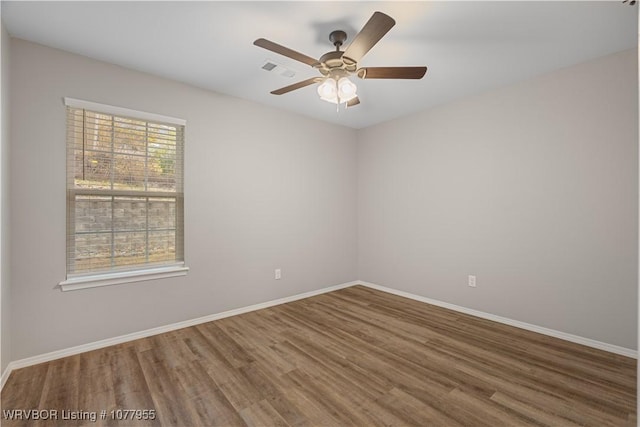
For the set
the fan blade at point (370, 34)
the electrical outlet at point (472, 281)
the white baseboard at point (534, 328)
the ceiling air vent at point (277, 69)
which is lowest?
the white baseboard at point (534, 328)

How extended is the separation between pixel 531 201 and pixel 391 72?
2038 mm

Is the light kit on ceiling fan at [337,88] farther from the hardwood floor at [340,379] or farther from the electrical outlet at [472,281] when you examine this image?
the electrical outlet at [472,281]

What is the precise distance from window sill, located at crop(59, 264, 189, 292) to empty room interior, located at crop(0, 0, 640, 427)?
3 cm

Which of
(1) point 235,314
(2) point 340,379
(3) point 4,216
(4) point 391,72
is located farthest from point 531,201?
(3) point 4,216

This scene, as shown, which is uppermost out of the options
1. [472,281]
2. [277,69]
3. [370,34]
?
[277,69]

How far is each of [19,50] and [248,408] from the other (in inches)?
124

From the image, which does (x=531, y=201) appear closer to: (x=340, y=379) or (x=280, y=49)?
(x=340, y=379)

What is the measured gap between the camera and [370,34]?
5.76 feet

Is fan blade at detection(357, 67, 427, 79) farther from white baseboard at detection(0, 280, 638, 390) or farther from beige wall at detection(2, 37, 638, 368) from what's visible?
white baseboard at detection(0, 280, 638, 390)

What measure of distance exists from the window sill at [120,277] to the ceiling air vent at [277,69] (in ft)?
7.10

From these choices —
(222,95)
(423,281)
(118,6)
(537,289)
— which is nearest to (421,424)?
(537,289)

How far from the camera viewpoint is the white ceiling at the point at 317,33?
196 cm

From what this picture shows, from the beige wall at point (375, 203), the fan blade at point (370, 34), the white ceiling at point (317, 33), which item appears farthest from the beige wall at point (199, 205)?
the fan blade at point (370, 34)

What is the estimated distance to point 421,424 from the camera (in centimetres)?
170
